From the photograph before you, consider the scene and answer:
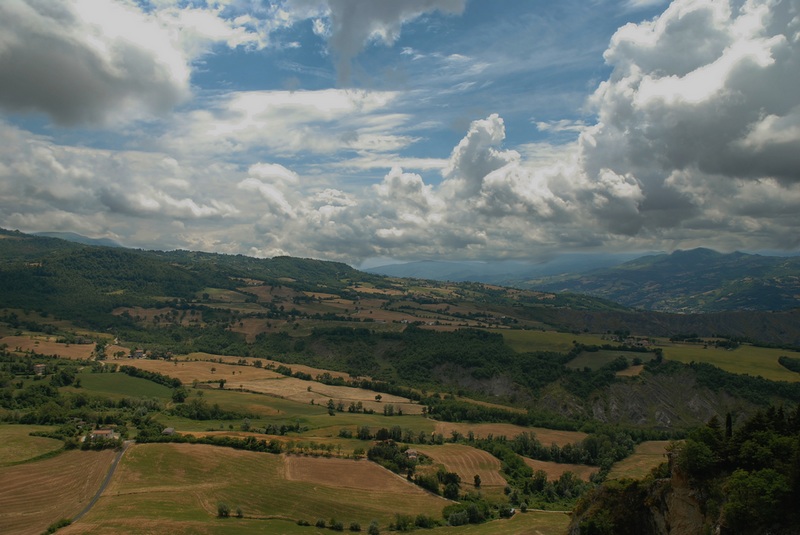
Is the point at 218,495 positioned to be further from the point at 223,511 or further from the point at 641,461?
the point at 641,461

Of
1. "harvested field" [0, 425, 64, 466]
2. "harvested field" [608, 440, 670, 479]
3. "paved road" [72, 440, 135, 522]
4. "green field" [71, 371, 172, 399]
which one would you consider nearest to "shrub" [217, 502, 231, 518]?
Result: "paved road" [72, 440, 135, 522]

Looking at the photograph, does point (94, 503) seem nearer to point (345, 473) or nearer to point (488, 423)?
point (345, 473)

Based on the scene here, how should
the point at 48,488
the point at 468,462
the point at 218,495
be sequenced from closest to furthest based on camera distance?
the point at 48,488, the point at 218,495, the point at 468,462

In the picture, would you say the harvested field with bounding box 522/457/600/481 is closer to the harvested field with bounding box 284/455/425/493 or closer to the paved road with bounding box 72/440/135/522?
the harvested field with bounding box 284/455/425/493

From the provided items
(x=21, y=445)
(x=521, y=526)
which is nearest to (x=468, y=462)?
(x=521, y=526)

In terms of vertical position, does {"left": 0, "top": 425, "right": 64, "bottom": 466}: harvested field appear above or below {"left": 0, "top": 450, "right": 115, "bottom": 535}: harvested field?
above

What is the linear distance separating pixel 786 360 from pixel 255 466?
191050mm

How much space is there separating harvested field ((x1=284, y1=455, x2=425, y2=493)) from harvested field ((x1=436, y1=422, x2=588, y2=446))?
3789 cm

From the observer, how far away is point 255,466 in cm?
10662

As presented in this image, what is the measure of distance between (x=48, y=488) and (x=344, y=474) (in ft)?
174

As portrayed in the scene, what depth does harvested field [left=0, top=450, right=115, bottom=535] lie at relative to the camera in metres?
78.6

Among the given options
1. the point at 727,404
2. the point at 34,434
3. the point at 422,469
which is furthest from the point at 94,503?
the point at 727,404

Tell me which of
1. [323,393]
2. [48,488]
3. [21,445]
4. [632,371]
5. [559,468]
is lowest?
[559,468]

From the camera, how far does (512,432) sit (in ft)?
491
